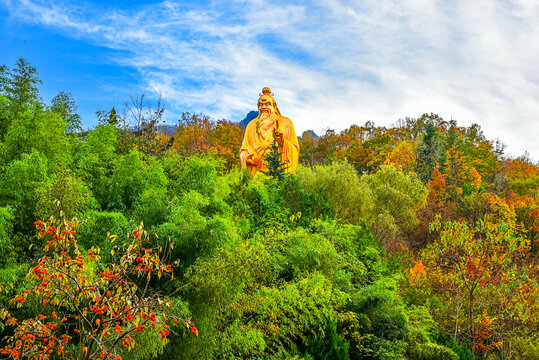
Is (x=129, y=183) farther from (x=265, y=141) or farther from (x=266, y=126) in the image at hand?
(x=266, y=126)

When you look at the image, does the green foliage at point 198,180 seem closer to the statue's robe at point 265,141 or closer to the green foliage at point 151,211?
the green foliage at point 151,211

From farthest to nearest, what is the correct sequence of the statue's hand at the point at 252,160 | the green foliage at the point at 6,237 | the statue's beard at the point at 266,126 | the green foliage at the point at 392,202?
the statue's beard at the point at 266,126 < the statue's hand at the point at 252,160 < the green foliage at the point at 392,202 < the green foliage at the point at 6,237

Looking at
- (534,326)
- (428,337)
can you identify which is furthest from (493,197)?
(428,337)

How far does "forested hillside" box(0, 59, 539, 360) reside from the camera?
4.87 metres

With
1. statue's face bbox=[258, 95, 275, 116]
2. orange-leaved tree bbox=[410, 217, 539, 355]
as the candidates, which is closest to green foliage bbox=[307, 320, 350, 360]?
orange-leaved tree bbox=[410, 217, 539, 355]

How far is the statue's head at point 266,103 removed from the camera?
753 inches

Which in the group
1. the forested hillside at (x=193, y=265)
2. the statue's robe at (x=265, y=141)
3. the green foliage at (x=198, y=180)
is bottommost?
the forested hillside at (x=193, y=265)

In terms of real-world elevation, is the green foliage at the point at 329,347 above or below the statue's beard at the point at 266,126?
below

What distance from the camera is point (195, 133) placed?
111ft

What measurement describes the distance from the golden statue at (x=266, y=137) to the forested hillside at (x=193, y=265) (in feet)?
4.79

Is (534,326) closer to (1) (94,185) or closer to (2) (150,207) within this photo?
(2) (150,207)

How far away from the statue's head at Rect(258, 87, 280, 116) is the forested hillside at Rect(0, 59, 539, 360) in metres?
3.28

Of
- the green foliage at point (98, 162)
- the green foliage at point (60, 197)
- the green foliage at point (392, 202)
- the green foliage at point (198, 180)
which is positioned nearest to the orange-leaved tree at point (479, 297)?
the green foliage at point (392, 202)

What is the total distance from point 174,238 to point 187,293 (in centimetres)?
93
